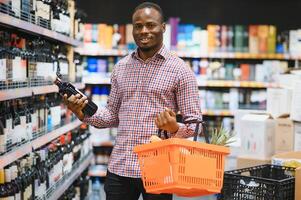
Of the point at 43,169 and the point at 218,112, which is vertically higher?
the point at 218,112

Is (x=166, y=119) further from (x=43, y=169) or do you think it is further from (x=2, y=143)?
(x=43, y=169)

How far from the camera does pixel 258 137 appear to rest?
4277mm

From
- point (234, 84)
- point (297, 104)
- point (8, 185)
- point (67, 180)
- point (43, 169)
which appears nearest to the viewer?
point (8, 185)

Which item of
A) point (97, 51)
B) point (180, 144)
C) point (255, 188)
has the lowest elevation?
point (255, 188)

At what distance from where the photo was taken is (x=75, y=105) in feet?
9.62

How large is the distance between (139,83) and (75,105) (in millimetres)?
363

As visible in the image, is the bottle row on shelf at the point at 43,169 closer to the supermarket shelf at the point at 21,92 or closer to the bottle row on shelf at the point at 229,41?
the supermarket shelf at the point at 21,92

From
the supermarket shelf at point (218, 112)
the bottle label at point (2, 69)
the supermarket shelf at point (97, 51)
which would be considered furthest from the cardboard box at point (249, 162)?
the supermarket shelf at point (97, 51)

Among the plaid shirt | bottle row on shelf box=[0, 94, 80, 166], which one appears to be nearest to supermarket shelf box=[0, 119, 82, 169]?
bottle row on shelf box=[0, 94, 80, 166]

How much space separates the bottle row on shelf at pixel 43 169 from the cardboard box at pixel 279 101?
1.82 metres

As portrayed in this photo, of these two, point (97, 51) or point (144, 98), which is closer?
point (144, 98)

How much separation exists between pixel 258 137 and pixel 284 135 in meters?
0.20

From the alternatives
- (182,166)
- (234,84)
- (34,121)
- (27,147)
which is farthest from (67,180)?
(234,84)

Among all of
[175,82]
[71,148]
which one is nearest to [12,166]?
[175,82]
